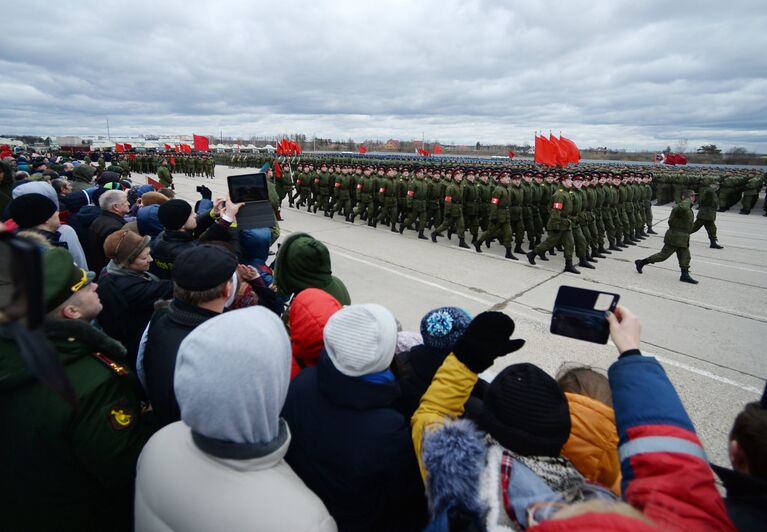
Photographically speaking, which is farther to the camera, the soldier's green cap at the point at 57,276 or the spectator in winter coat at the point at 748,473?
the soldier's green cap at the point at 57,276

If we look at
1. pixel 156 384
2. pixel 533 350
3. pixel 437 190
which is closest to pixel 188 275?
pixel 156 384

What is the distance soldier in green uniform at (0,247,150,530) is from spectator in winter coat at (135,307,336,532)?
0.33 metres

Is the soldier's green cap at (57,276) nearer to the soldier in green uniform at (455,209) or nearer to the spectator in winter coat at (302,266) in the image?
the spectator in winter coat at (302,266)

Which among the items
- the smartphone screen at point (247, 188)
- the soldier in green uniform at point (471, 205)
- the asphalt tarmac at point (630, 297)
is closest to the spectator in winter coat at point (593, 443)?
the asphalt tarmac at point (630, 297)

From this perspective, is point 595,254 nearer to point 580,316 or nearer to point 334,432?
point 580,316

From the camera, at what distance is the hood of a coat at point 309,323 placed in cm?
173

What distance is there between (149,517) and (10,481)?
0.58 metres

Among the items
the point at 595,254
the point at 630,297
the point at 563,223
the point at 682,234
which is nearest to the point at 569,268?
the point at 563,223

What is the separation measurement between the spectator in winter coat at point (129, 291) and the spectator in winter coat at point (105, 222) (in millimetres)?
1677

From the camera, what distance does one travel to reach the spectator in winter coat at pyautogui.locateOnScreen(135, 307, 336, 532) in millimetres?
964

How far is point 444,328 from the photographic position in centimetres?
165

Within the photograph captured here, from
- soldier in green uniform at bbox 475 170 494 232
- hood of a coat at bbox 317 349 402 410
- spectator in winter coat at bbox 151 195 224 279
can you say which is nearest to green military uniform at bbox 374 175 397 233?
soldier in green uniform at bbox 475 170 494 232

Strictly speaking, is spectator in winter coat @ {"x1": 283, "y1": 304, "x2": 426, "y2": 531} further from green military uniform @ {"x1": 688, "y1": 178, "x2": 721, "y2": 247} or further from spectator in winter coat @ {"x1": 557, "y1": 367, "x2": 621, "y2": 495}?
green military uniform @ {"x1": 688, "y1": 178, "x2": 721, "y2": 247}

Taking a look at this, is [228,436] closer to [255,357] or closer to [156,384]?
[255,357]
